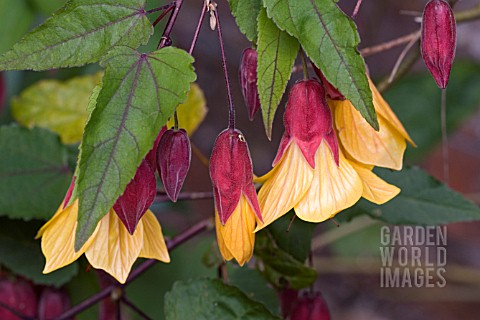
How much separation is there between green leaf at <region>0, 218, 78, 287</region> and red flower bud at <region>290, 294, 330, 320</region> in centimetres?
29

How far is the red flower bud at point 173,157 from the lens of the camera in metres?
0.63

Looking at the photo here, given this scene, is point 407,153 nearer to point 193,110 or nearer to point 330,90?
point 193,110

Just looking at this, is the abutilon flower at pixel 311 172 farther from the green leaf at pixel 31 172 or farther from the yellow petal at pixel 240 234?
the green leaf at pixel 31 172

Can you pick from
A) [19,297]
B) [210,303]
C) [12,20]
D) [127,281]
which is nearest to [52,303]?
[19,297]

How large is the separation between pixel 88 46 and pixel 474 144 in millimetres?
1640

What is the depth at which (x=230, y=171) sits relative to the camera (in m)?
0.65

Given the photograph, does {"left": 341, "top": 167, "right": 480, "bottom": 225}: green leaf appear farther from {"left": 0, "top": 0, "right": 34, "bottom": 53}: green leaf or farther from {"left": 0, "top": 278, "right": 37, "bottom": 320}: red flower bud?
{"left": 0, "top": 0, "right": 34, "bottom": 53}: green leaf

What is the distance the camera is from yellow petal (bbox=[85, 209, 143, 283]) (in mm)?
653

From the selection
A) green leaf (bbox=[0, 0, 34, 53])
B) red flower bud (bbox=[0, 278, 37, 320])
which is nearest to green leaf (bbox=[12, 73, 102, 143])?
green leaf (bbox=[0, 0, 34, 53])

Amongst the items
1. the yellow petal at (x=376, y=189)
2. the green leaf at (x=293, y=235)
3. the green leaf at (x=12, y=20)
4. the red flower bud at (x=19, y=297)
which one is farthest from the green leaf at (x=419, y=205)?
the green leaf at (x=12, y=20)

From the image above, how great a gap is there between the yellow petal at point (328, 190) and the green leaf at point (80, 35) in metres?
0.18

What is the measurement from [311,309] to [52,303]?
0.33 meters

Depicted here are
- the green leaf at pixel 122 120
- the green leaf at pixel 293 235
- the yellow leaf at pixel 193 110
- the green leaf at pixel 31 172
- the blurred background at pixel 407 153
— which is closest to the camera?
the green leaf at pixel 122 120

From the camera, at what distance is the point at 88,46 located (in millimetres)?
597
